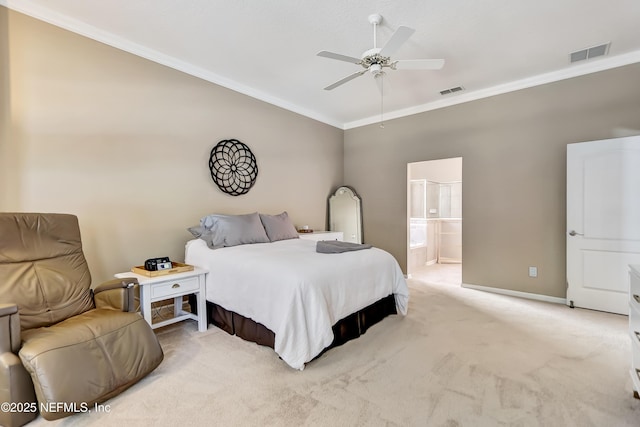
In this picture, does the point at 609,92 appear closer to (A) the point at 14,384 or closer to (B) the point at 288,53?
(B) the point at 288,53

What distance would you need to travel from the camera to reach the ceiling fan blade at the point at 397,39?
208 cm

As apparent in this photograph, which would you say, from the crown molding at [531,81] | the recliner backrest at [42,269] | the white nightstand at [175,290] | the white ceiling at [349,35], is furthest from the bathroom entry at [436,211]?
the recliner backrest at [42,269]

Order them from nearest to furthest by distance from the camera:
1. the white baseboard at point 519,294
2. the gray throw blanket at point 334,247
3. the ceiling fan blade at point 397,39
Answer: the ceiling fan blade at point 397,39, the gray throw blanket at point 334,247, the white baseboard at point 519,294

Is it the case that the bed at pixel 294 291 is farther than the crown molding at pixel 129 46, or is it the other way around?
the crown molding at pixel 129 46

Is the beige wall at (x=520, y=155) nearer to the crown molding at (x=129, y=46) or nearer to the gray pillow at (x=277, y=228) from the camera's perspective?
the gray pillow at (x=277, y=228)

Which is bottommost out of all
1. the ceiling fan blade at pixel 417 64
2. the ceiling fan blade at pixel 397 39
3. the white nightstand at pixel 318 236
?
the white nightstand at pixel 318 236

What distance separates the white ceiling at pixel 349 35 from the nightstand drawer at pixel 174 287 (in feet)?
7.79

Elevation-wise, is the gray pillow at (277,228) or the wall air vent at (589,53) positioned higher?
the wall air vent at (589,53)

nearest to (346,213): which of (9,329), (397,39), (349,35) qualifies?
(349,35)

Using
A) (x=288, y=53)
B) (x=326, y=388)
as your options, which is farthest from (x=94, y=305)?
(x=288, y=53)

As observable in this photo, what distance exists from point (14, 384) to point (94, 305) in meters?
0.76

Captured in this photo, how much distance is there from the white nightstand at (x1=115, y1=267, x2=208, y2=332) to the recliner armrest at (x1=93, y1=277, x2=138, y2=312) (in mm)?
262

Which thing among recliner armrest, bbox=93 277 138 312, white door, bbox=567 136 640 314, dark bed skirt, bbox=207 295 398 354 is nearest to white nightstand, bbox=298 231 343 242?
dark bed skirt, bbox=207 295 398 354

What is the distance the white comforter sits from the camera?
2.13m
